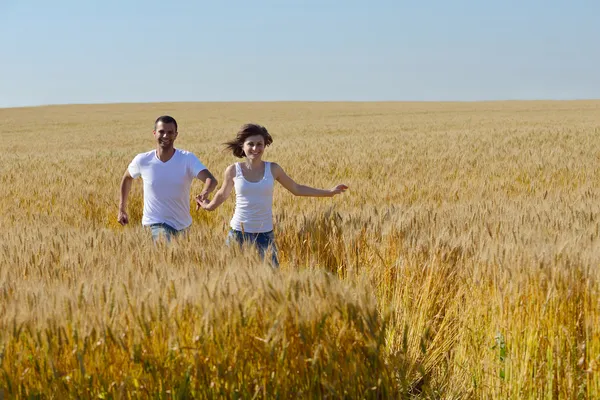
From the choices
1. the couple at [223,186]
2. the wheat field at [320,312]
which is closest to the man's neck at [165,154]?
the couple at [223,186]

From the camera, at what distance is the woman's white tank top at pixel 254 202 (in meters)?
4.46

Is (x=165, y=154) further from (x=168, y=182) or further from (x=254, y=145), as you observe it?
(x=254, y=145)

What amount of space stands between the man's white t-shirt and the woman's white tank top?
0.56 m

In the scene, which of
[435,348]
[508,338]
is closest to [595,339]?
[508,338]

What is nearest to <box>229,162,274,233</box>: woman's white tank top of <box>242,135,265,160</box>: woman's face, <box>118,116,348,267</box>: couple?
<box>118,116,348,267</box>: couple

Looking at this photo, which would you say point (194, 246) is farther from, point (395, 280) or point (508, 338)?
point (508, 338)

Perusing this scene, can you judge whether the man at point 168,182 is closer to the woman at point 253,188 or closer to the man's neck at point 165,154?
the man's neck at point 165,154

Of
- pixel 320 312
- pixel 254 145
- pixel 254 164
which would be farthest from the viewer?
pixel 254 164

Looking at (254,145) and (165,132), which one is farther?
(165,132)

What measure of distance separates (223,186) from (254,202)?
0.88 feet

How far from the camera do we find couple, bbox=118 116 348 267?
446cm

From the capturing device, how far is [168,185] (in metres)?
4.90

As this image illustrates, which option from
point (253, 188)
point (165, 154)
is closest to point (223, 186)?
point (253, 188)

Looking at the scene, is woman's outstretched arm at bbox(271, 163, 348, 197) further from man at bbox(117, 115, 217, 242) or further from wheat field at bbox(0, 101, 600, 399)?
man at bbox(117, 115, 217, 242)
